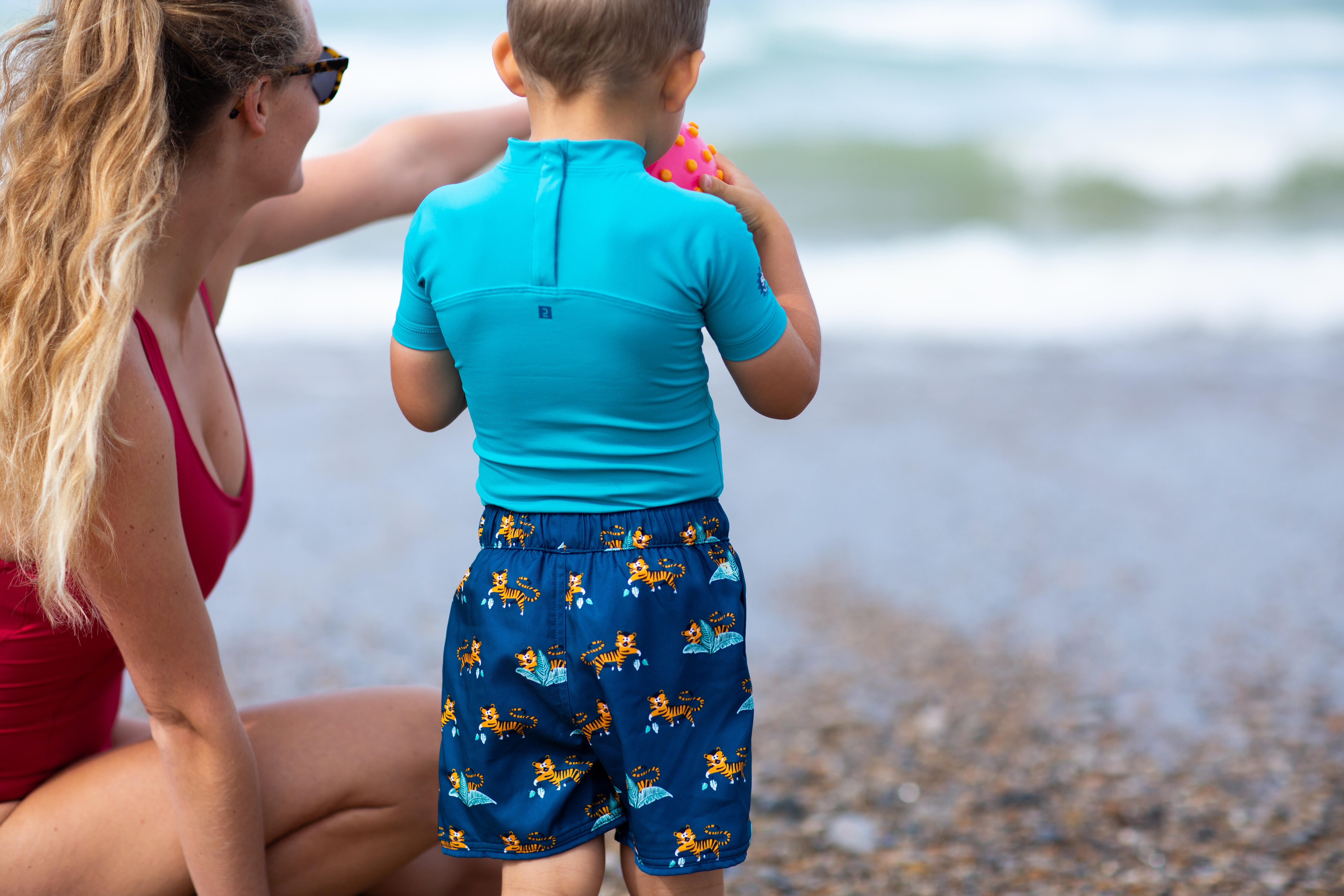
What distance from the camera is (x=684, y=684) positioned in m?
1.51

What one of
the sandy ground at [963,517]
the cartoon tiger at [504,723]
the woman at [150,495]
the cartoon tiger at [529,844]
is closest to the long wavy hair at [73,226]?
the woman at [150,495]

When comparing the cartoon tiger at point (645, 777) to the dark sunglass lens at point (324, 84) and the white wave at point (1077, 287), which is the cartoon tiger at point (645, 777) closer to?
the dark sunglass lens at point (324, 84)

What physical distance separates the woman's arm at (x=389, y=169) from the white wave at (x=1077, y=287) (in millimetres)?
5431

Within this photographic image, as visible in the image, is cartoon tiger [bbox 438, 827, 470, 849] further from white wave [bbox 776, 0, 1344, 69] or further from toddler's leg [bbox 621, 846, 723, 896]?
white wave [bbox 776, 0, 1344, 69]

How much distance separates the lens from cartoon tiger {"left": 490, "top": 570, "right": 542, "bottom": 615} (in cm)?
150

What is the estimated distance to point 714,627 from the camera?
4.98ft

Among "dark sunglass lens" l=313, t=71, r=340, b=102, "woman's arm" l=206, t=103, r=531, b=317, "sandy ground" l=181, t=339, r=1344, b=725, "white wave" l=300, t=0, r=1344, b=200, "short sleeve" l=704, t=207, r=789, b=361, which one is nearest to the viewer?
"short sleeve" l=704, t=207, r=789, b=361

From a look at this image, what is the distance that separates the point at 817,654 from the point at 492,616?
7.04 ft

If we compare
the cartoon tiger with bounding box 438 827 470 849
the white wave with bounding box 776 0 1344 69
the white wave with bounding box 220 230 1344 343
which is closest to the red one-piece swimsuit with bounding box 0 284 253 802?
the cartoon tiger with bounding box 438 827 470 849

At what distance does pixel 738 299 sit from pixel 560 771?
2.16ft

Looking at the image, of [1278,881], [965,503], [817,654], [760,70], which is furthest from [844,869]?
[760,70]

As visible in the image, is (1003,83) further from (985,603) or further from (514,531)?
(514,531)

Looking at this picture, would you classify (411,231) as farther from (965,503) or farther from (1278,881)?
(965,503)

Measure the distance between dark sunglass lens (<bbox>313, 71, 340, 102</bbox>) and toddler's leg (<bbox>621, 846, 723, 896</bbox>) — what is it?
116 centimetres
